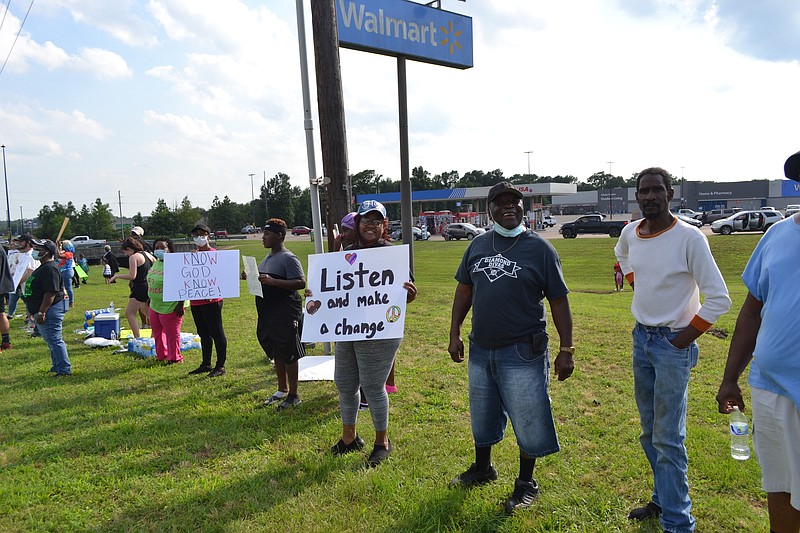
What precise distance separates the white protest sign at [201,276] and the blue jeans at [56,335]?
1573 mm

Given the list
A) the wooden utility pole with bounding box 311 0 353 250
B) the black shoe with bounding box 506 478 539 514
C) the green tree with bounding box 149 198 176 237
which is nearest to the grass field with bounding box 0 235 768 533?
the black shoe with bounding box 506 478 539 514

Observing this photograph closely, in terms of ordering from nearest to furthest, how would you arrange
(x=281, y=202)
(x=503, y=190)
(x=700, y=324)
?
(x=700, y=324), (x=503, y=190), (x=281, y=202)

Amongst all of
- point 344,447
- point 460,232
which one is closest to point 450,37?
point 344,447

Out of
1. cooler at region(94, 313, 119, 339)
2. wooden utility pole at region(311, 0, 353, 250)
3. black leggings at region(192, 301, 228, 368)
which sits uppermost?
wooden utility pole at region(311, 0, 353, 250)

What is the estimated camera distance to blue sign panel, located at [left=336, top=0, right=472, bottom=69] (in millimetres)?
8234

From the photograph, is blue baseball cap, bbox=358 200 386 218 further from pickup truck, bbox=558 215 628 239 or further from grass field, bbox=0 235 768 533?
pickup truck, bbox=558 215 628 239

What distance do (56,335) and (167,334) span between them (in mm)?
1364

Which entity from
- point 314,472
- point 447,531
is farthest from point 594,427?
point 314,472

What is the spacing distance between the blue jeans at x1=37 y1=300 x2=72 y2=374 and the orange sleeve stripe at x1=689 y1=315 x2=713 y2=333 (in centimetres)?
727

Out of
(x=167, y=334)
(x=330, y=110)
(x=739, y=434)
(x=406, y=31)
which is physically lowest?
(x=167, y=334)

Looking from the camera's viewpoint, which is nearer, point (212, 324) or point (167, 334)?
point (212, 324)

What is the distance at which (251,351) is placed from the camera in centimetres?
789

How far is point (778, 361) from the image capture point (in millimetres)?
2170

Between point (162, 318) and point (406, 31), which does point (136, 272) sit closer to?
point (162, 318)
